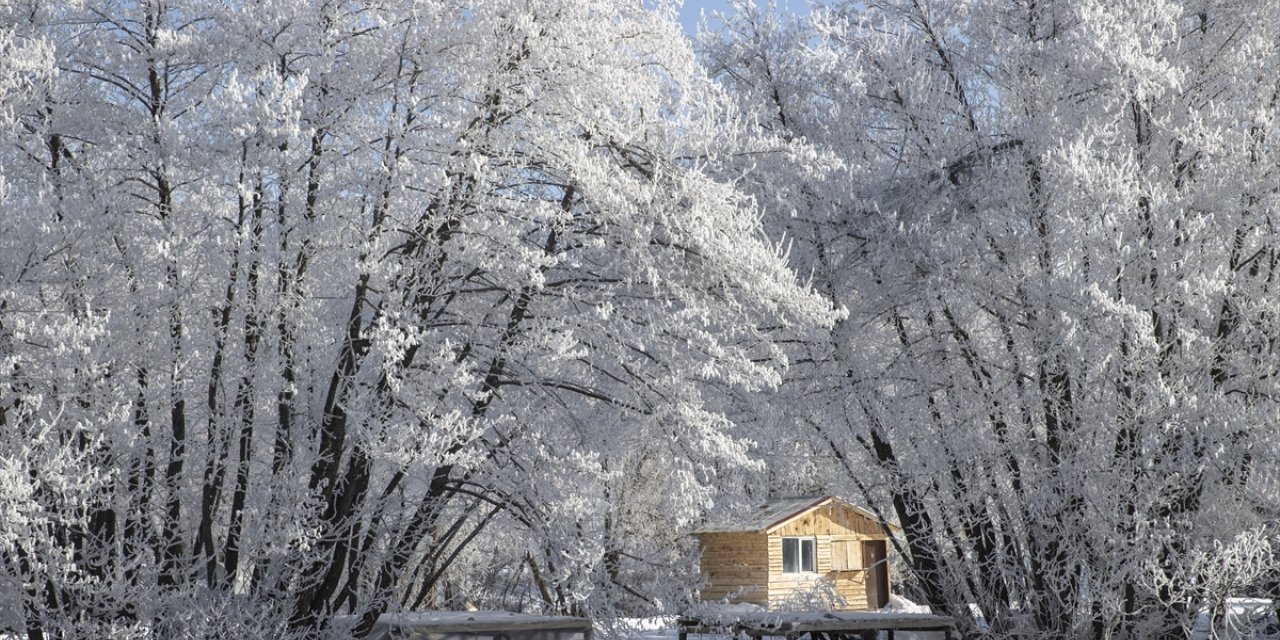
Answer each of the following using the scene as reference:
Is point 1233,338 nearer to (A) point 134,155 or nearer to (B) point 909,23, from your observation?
(B) point 909,23

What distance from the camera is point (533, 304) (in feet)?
33.4

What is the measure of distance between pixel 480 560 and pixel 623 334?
18306 millimetres

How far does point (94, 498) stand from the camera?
8.38 meters

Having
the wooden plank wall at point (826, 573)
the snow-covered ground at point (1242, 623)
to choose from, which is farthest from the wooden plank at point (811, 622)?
the wooden plank wall at point (826, 573)

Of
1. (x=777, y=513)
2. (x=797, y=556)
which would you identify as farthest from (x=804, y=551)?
(x=777, y=513)

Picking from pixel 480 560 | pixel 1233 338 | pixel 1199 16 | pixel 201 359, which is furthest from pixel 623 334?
pixel 480 560

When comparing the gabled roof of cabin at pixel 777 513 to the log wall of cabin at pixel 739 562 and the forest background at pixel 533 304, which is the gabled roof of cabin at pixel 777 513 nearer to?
the log wall of cabin at pixel 739 562

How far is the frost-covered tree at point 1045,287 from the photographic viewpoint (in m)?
9.78

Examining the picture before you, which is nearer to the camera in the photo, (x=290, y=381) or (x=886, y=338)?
(x=290, y=381)

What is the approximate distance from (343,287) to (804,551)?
76.0 ft

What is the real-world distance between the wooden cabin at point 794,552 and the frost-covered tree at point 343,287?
1911 cm

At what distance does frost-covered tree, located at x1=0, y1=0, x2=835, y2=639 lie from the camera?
8672 millimetres

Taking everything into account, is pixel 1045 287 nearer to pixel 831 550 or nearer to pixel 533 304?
pixel 533 304

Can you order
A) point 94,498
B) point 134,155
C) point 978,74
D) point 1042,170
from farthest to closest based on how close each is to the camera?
point 978,74 → point 1042,170 → point 134,155 → point 94,498
